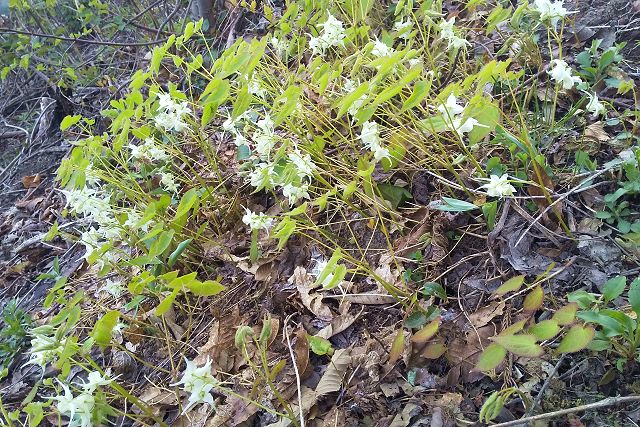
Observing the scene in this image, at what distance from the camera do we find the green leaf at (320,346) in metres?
1.84

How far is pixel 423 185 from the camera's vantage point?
88.0 inches

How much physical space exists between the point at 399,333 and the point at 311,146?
899 millimetres

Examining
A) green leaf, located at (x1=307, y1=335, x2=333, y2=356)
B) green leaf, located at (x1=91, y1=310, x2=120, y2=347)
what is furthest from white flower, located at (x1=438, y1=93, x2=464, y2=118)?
green leaf, located at (x1=91, y1=310, x2=120, y2=347)

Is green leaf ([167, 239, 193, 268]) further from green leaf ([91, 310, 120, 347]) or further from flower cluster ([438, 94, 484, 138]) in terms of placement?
flower cluster ([438, 94, 484, 138])

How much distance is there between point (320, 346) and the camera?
72.8 inches

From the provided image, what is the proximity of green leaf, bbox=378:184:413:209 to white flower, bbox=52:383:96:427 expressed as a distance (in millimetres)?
1311

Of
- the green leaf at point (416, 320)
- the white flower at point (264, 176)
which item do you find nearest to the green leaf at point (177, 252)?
the white flower at point (264, 176)

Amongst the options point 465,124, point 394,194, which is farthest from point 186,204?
point 465,124

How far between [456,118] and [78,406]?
149 centimetres

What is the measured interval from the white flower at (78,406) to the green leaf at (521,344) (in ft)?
3.95

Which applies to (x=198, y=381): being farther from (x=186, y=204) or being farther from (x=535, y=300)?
(x=535, y=300)

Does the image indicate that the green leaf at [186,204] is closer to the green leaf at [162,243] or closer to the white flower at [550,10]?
the green leaf at [162,243]

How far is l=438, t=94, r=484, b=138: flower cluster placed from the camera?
1.63 metres

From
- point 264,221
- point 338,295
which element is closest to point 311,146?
point 264,221
